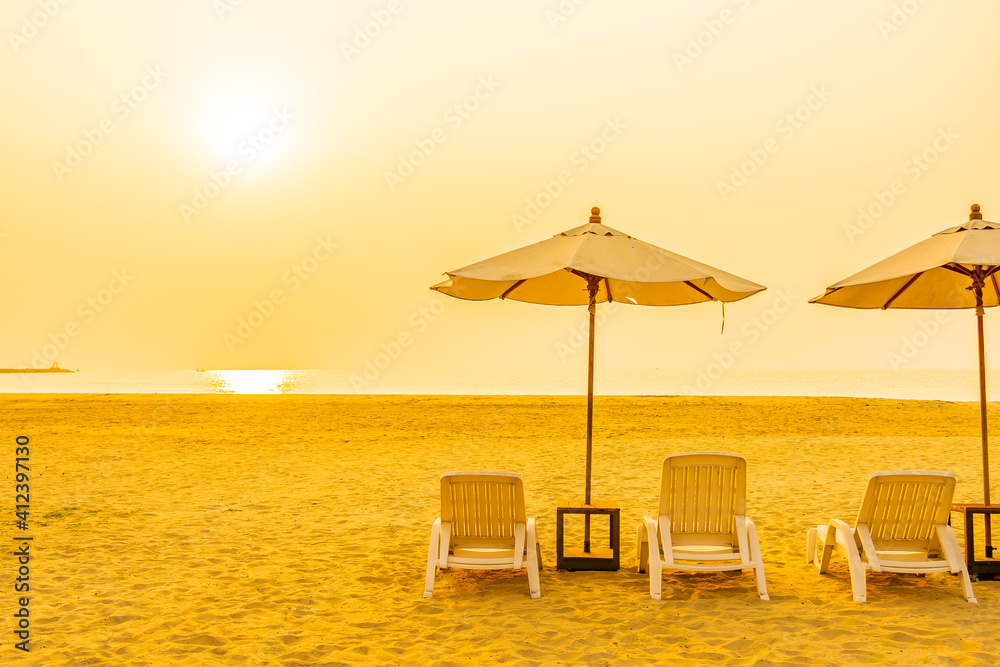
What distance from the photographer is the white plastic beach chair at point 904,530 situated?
15.3 ft

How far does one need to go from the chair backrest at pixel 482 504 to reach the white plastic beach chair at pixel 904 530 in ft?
7.59

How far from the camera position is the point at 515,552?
4754mm

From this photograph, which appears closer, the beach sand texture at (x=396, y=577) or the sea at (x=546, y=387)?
the beach sand texture at (x=396, y=577)

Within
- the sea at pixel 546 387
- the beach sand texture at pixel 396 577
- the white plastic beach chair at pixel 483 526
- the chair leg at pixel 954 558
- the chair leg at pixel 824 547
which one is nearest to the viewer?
the beach sand texture at pixel 396 577

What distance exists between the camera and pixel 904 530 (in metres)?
4.86

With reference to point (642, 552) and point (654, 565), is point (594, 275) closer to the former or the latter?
point (654, 565)

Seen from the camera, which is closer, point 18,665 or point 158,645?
point 18,665

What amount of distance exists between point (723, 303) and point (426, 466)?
7.24 metres

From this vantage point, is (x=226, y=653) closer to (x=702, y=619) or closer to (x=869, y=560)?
(x=702, y=619)

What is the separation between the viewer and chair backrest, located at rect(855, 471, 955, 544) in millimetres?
4715

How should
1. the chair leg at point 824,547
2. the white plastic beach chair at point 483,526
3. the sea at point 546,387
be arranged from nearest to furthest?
the white plastic beach chair at point 483,526 → the chair leg at point 824,547 → the sea at point 546,387

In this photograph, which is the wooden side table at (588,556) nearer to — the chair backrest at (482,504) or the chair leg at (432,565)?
the chair backrest at (482,504)

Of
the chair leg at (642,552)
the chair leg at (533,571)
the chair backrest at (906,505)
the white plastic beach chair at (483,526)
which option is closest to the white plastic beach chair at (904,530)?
the chair backrest at (906,505)

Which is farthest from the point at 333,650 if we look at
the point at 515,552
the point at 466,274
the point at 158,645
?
the point at 466,274
